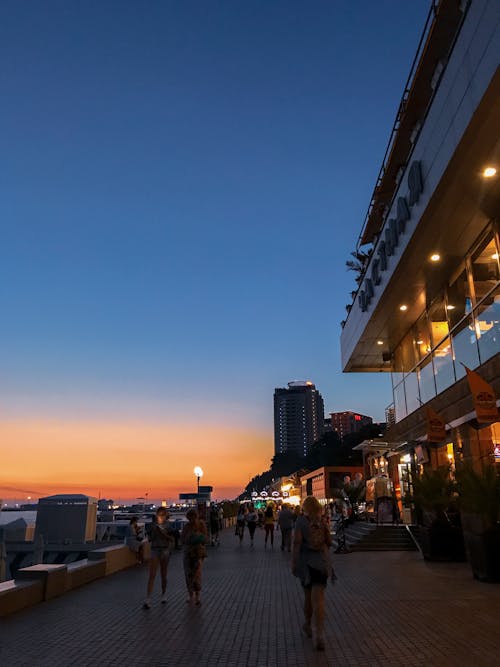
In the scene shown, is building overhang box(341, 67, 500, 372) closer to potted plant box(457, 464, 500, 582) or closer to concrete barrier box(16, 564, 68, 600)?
potted plant box(457, 464, 500, 582)

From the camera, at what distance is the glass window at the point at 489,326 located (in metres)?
14.0

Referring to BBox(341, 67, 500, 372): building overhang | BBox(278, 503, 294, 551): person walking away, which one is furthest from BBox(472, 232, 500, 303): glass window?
BBox(278, 503, 294, 551): person walking away

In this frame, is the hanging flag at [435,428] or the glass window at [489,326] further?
the hanging flag at [435,428]

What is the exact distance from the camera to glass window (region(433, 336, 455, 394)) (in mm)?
17922

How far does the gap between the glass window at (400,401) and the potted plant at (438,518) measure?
10.2 m

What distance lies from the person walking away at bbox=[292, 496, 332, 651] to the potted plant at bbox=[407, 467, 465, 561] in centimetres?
857

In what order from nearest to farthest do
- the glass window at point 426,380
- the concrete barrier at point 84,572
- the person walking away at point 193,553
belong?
the person walking away at point 193,553 → the concrete barrier at point 84,572 → the glass window at point 426,380

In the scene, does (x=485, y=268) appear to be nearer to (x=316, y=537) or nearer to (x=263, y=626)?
(x=316, y=537)

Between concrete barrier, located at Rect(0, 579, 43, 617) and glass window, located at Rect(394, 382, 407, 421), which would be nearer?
concrete barrier, located at Rect(0, 579, 43, 617)

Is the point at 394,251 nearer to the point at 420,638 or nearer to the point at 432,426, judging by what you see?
the point at 432,426

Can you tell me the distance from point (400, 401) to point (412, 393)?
2438mm

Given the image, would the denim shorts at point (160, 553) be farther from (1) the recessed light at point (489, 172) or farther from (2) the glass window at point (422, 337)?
(2) the glass window at point (422, 337)

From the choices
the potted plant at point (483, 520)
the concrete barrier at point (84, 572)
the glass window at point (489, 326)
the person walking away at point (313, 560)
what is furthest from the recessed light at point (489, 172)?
the concrete barrier at point (84, 572)

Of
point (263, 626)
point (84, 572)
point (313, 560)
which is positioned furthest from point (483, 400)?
point (84, 572)
